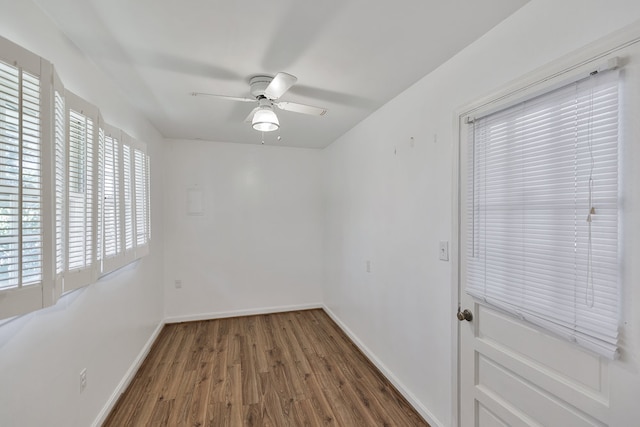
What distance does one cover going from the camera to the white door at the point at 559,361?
0.94 metres

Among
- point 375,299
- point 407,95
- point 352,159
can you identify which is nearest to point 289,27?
point 407,95

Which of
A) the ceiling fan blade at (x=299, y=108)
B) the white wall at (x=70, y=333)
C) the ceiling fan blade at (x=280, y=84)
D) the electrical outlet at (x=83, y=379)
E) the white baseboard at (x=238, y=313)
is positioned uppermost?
the ceiling fan blade at (x=280, y=84)

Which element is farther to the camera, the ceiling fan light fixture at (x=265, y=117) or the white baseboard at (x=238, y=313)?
the white baseboard at (x=238, y=313)

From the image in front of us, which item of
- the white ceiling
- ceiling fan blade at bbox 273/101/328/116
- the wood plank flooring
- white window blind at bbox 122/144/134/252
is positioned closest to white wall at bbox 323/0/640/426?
the white ceiling

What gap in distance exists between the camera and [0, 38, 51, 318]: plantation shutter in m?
0.95

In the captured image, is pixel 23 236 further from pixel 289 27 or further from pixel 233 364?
pixel 233 364

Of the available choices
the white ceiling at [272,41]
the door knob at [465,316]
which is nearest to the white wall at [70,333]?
the white ceiling at [272,41]

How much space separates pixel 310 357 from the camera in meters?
2.86

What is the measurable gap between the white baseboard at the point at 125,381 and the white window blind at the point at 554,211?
103 inches

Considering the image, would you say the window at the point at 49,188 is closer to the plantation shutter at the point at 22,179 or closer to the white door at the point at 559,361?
the plantation shutter at the point at 22,179

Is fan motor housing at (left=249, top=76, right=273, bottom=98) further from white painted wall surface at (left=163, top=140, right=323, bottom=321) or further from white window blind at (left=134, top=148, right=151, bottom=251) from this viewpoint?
white painted wall surface at (left=163, top=140, right=323, bottom=321)

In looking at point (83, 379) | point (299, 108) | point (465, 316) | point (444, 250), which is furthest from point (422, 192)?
point (83, 379)

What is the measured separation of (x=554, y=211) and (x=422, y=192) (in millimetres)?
920

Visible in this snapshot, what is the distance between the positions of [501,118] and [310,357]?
8.78 feet
